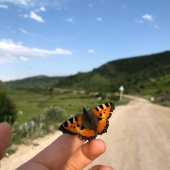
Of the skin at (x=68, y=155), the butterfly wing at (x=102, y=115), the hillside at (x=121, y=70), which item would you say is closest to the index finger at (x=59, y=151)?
the skin at (x=68, y=155)

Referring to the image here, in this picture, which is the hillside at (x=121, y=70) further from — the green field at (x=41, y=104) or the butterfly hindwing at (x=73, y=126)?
the butterfly hindwing at (x=73, y=126)

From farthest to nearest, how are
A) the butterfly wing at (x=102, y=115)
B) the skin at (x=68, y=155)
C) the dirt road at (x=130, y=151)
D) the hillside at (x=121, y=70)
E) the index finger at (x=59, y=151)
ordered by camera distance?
1. the hillside at (x=121, y=70)
2. the dirt road at (x=130, y=151)
3. the butterfly wing at (x=102, y=115)
4. the index finger at (x=59, y=151)
5. the skin at (x=68, y=155)

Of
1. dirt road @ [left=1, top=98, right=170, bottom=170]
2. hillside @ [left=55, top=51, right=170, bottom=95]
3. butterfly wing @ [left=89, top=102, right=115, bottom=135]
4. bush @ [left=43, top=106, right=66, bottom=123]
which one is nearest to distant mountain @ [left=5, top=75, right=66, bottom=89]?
butterfly wing @ [left=89, top=102, right=115, bottom=135]

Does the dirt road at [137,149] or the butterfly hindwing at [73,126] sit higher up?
the butterfly hindwing at [73,126]

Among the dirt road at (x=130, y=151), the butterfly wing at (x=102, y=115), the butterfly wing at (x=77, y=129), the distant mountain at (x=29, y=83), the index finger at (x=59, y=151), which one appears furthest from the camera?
the dirt road at (x=130, y=151)

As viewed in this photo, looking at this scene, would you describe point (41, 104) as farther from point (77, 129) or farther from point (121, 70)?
point (121, 70)

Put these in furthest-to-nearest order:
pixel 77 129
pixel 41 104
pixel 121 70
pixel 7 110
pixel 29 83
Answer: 1. pixel 121 70
2. pixel 29 83
3. pixel 41 104
4. pixel 7 110
5. pixel 77 129

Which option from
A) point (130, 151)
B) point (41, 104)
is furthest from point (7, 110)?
point (41, 104)
